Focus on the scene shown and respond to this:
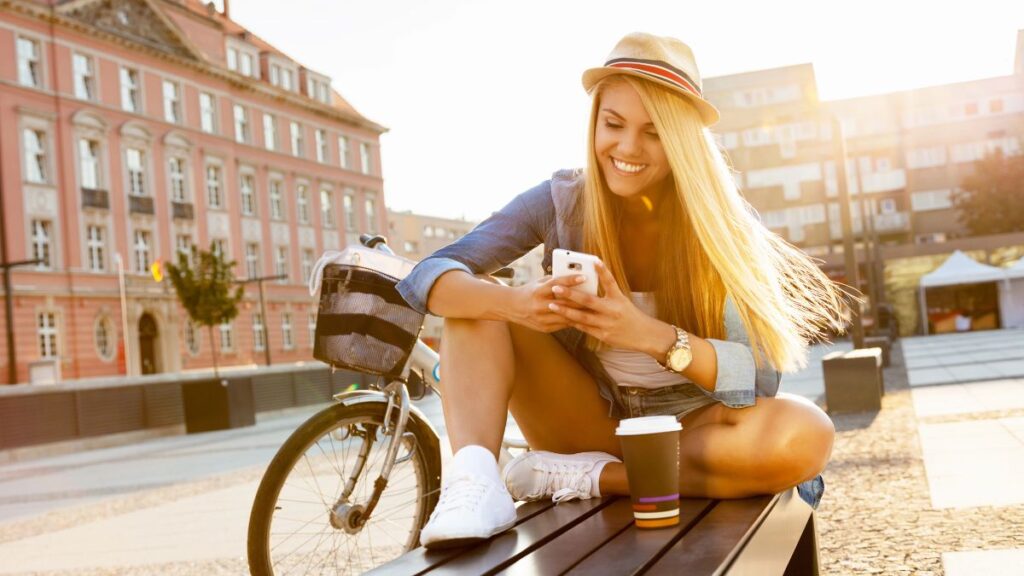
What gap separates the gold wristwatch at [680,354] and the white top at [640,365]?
0.89 ft

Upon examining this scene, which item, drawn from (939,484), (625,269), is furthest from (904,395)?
(625,269)

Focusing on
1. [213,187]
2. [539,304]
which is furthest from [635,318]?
[213,187]

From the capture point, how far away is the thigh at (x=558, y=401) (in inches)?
93.1

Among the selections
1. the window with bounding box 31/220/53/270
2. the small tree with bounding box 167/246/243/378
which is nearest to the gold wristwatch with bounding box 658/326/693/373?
the small tree with bounding box 167/246/243/378

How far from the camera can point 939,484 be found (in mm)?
4453

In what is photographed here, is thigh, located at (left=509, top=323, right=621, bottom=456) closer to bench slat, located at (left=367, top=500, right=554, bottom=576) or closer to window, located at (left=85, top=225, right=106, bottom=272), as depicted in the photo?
bench slat, located at (left=367, top=500, right=554, bottom=576)

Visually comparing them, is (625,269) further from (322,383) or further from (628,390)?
(322,383)

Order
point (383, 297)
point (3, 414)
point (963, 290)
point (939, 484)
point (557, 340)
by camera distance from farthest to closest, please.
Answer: point (963, 290)
point (3, 414)
point (939, 484)
point (383, 297)
point (557, 340)

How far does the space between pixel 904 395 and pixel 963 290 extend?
104 feet

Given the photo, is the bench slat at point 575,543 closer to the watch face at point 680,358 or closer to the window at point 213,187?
the watch face at point 680,358

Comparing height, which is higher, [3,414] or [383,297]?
[383,297]

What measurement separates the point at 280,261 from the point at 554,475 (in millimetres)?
44102

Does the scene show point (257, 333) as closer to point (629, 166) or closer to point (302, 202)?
point (302, 202)

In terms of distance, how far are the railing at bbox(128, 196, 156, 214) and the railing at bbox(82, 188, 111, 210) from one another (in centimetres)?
107
